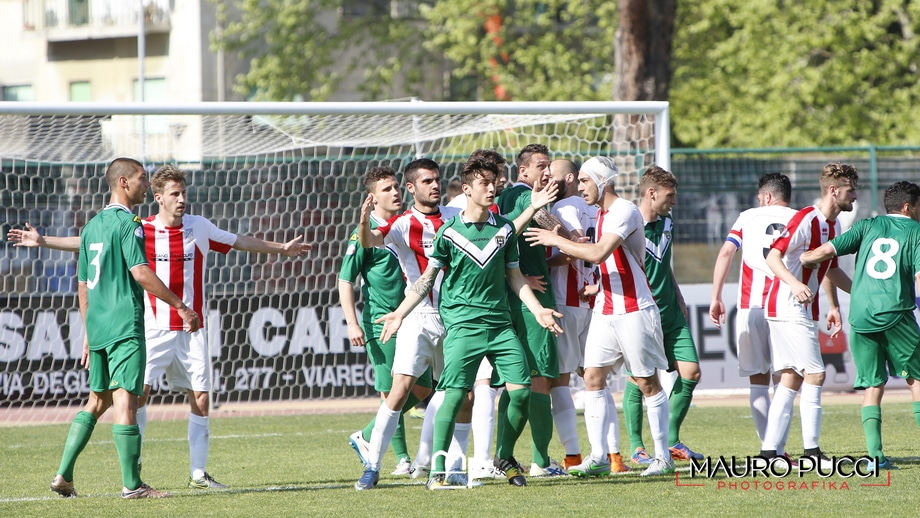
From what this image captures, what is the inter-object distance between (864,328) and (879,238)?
596mm

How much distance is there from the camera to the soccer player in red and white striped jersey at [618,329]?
7.71m

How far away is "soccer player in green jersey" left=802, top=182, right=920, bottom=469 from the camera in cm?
775

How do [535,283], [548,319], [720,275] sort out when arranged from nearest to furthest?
[548,319] → [535,283] → [720,275]

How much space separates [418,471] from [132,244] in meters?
2.50

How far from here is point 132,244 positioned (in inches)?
290

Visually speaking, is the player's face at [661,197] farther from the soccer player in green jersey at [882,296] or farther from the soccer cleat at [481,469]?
the soccer cleat at [481,469]

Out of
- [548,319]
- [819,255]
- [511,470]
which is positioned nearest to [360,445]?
[511,470]

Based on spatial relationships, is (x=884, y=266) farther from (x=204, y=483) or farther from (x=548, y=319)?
(x=204, y=483)

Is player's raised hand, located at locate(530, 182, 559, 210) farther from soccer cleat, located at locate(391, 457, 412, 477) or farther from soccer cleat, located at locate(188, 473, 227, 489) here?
soccer cleat, located at locate(188, 473, 227, 489)

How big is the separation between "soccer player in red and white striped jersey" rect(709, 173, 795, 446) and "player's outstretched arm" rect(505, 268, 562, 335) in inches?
69.4

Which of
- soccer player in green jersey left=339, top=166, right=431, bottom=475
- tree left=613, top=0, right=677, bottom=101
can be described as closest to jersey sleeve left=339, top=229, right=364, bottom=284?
soccer player in green jersey left=339, top=166, right=431, bottom=475

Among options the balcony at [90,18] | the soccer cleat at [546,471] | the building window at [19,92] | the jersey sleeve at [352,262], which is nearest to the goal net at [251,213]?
the jersey sleeve at [352,262]

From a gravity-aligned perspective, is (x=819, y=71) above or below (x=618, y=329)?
above

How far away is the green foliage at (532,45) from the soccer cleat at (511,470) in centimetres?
2082
